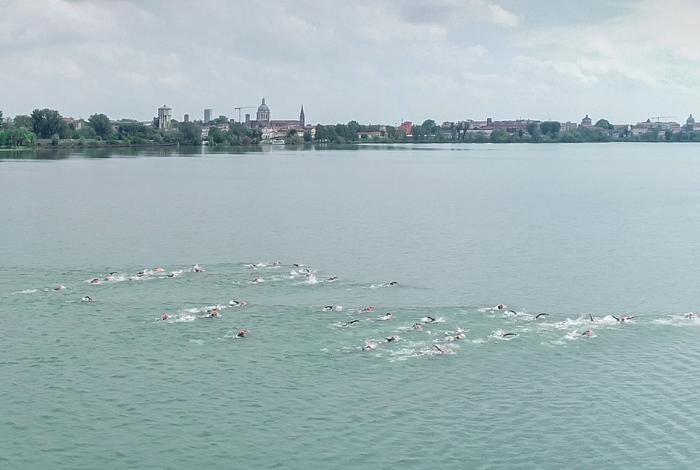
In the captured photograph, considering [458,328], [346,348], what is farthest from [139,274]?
[458,328]

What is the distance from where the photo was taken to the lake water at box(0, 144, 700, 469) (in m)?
34.3

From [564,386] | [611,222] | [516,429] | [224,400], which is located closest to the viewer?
[516,429]

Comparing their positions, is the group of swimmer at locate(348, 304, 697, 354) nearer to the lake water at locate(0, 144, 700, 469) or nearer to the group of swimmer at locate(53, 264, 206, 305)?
the lake water at locate(0, 144, 700, 469)

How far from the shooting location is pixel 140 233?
86.8 meters

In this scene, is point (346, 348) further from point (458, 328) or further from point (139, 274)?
point (139, 274)

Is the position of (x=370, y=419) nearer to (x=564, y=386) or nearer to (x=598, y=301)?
(x=564, y=386)

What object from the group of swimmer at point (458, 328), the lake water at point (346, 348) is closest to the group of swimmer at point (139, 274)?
the lake water at point (346, 348)

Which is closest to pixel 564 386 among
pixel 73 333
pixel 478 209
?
pixel 73 333

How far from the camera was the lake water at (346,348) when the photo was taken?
1352 inches

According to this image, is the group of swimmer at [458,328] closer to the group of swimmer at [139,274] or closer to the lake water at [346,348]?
the lake water at [346,348]

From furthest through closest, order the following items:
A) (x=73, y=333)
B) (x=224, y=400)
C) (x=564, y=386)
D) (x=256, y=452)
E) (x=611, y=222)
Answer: (x=611, y=222) → (x=73, y=333) → (x=564, y=386) → (x=224, y=400) → (x=256, y=452)

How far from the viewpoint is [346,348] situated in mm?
45781

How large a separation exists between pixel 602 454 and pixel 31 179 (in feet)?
486

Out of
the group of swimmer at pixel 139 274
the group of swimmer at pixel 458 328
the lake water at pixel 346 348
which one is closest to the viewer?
the lake water at pixel 346 348
